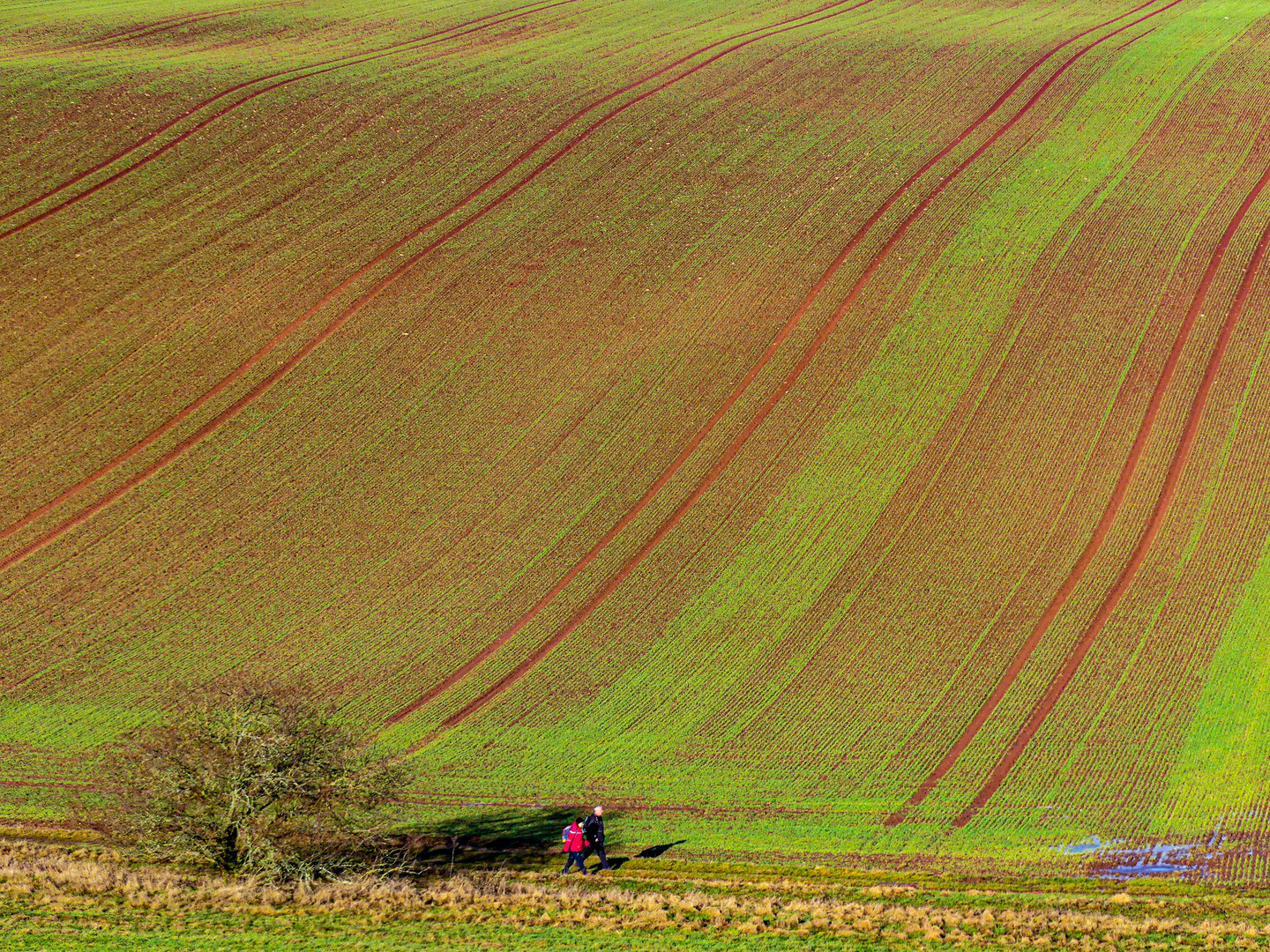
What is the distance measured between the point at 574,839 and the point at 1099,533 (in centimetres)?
2009

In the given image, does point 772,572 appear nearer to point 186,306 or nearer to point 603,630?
point 603,630

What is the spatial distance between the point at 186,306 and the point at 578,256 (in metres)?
13.7

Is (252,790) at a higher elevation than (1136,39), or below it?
below

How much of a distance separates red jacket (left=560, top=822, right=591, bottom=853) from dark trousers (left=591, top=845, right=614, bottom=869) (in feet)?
1.38

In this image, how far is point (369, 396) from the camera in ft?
134

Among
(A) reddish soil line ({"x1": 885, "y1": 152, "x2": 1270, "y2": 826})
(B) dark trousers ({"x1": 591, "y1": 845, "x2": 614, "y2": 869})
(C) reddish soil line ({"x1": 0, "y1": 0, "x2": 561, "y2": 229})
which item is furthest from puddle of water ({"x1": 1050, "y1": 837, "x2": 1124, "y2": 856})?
(C) reddish soil line ({"x1": 0, "y1": 0, "x2": 561, "y2": 229})

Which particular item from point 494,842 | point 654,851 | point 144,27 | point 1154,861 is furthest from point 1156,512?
point 144,27

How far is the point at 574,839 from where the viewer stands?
21859mm

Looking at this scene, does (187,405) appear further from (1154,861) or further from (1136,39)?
(1136,39)

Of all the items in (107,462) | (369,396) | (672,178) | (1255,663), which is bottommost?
(1255,663)

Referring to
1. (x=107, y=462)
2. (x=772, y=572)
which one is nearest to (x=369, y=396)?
(x=107, y=462)

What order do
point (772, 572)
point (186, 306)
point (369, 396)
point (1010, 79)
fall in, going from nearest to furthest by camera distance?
point (772, 572)
point (369, 396)
point (186, 306)
point (1010, 79)

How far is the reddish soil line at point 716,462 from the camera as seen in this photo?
30.6m

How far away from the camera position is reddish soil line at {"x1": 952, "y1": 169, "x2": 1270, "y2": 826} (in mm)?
27531
